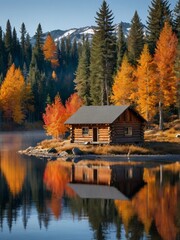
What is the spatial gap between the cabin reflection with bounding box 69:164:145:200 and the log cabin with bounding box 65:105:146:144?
1345cm

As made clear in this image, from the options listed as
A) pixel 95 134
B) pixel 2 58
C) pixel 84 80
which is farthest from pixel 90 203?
pixel 2 58

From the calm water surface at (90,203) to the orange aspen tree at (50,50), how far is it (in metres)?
149

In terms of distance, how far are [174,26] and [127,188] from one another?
217 feet

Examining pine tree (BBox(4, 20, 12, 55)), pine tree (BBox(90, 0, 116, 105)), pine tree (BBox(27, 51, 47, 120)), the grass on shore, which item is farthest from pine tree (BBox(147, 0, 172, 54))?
pine tree (BBox(4, 20, 12, 55))

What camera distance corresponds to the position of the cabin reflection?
2820 cm

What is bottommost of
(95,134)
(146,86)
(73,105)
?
(95,134)

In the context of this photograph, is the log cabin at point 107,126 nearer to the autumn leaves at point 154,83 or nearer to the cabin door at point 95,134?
the cabin door at point 95,134

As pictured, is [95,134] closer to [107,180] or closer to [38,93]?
[107,180]

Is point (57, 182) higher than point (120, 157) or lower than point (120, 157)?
lower

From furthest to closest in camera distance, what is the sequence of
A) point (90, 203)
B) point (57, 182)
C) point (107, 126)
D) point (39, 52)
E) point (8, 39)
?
point (8, 39) < point (39, 52) < point (107, 126) < point (57, 182) < point (90, 203)

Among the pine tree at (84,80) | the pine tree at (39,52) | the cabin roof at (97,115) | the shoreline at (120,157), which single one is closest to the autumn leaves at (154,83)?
the cabin roof at (97,115)

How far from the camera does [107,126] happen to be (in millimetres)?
55781

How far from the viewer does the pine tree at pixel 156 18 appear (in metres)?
89.1

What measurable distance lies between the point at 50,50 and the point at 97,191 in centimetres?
16223
